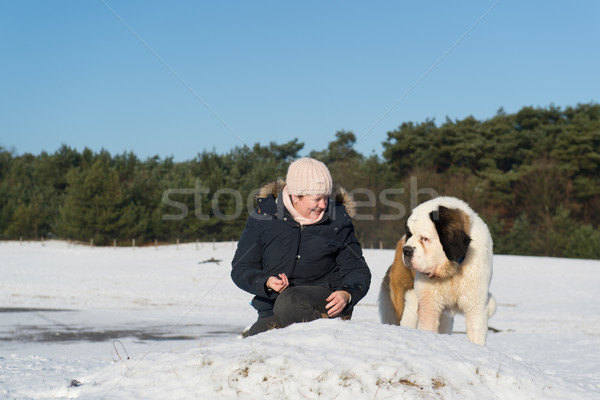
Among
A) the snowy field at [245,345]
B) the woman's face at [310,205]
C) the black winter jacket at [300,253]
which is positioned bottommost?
the snowy field at [245,345]

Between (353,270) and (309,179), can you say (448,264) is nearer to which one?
(353,270)

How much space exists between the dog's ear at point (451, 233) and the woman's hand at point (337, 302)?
4.59 ft

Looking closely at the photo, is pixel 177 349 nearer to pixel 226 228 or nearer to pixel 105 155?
pixel 226 228

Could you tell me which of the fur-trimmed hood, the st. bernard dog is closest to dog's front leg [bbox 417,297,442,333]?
the st. bernard dog

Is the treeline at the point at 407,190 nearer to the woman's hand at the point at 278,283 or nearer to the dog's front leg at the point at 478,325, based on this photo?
the dog's front leg at the point at 478,325

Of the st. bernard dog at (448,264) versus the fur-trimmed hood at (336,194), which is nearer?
the fur-trimmed hood at (336,194)

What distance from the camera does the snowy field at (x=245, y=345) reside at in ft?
12.7

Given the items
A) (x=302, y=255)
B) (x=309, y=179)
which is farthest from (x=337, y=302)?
(x=309, y=179)

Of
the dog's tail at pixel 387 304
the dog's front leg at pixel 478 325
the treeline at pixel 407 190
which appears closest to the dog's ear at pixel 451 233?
the dog's front leg at pixel 478 325

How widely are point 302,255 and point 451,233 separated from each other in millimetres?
1598

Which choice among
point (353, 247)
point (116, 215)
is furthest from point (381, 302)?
point (116, 215)

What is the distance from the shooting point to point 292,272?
4852mm

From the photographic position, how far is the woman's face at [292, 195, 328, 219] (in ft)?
15.5

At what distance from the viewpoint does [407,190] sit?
46.5 m
